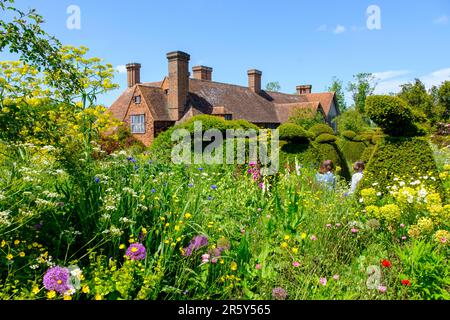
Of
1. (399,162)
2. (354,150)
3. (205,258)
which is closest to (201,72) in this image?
(354,150)

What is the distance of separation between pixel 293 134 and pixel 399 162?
13.4 feet

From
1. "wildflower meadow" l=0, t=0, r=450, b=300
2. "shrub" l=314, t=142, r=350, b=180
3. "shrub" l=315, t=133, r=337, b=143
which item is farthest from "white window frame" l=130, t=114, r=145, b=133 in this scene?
"wildflower meadow" l=0, t=0, r=450, b=300

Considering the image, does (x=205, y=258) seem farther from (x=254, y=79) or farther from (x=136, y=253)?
(x=254, y=79)

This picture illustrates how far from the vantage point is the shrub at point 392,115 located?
245 inches

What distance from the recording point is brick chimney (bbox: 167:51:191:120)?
93.5 feet

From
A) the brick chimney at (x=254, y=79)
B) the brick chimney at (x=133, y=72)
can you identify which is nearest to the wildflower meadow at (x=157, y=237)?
the brick chimney at (x=133, y=72)

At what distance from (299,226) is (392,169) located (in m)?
2.82

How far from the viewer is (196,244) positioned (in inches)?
140

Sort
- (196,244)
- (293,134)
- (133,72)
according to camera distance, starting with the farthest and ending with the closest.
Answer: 1. (133,72)
2. (293,134)
3. (196,244)

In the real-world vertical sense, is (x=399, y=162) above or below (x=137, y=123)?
below

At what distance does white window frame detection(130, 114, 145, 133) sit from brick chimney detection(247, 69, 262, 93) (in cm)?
1480

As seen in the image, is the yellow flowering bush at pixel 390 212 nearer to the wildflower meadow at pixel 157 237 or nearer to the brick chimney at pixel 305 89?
the wildflower meadow at pixel 157 237

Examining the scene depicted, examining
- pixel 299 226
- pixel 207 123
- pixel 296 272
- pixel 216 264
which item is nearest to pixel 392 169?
pixel 299 226
